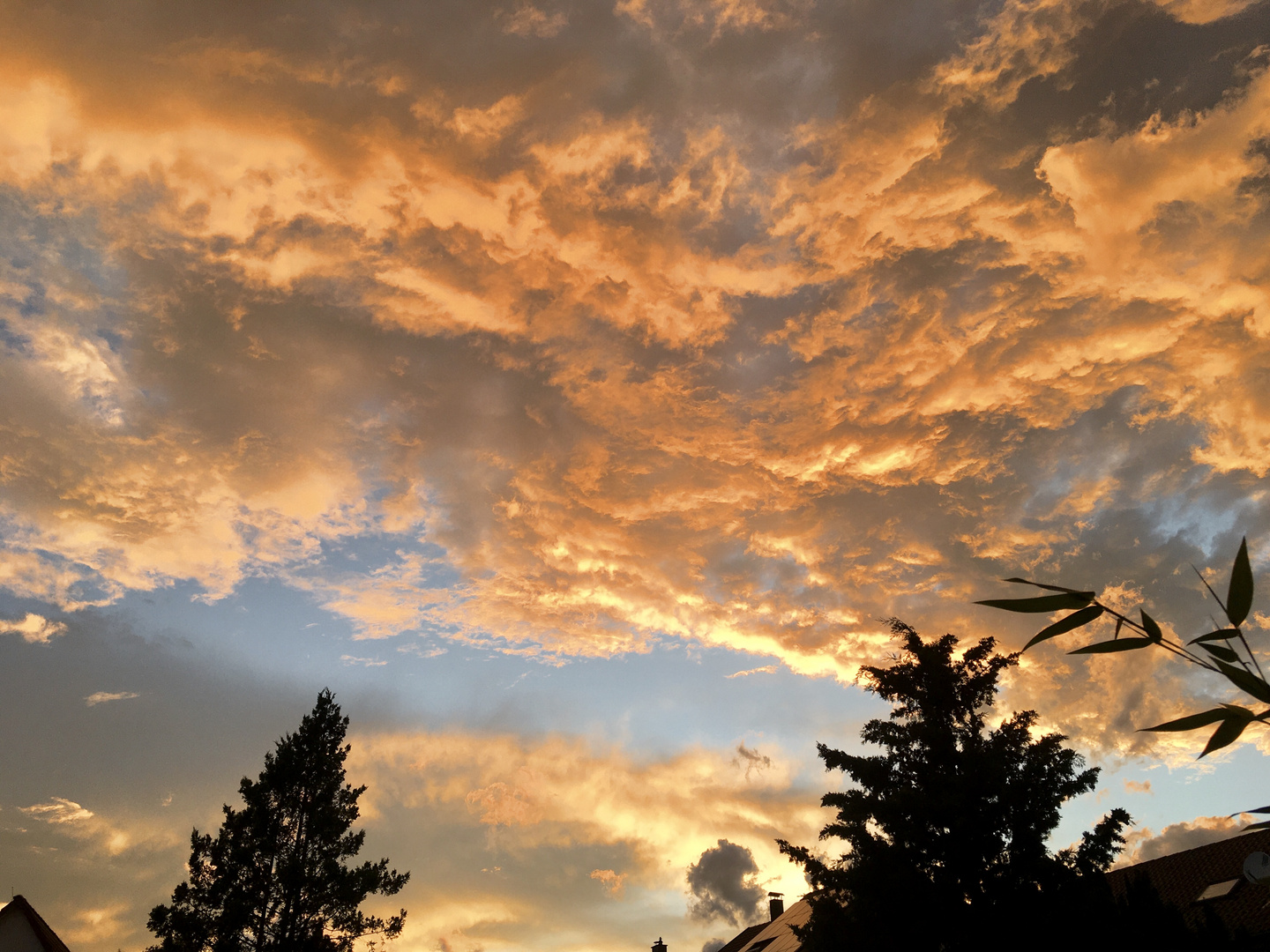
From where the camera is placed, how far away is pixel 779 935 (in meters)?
40.6

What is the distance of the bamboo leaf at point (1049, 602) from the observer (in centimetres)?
209

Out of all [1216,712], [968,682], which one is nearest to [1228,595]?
[1216,712]

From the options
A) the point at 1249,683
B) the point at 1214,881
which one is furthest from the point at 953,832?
the point at 1249,683

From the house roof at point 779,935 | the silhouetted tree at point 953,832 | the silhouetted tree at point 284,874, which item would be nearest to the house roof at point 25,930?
the silhouetted tree at point 284,874

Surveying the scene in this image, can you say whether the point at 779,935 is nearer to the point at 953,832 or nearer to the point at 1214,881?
the point at 1214,881

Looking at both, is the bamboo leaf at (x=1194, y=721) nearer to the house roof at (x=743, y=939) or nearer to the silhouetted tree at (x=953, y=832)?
the silhouetted tree at (x=953, y=832)

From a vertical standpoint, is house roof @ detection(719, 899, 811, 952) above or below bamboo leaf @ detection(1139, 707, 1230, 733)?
above

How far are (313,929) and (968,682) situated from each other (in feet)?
75.9

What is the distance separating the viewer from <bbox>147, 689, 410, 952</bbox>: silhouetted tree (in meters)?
23.6

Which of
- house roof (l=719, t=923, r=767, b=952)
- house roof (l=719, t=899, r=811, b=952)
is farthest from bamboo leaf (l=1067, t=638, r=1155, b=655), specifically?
house roof (l=719, t=923, r=767, b=952)

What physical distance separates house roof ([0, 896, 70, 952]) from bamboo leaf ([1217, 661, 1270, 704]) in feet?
113

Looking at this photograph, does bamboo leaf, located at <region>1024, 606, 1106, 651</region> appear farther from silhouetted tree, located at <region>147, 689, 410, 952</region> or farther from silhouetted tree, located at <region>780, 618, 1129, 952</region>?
silhouetted tree, located at <region>147, 689, 410, 952</region>

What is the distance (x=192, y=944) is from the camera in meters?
23.2

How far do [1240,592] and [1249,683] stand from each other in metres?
0.29
